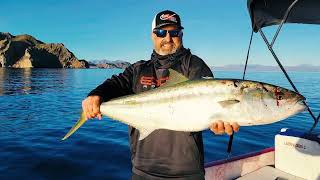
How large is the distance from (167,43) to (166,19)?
370 millimetres

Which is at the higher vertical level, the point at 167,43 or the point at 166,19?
the point at 166,19

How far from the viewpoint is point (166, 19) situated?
17.2 ft

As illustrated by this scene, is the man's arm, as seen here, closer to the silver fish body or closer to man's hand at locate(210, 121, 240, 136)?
the silver fish body

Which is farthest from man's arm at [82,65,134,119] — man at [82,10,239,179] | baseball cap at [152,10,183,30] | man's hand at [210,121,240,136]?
man's hand at [210,121,240,136]

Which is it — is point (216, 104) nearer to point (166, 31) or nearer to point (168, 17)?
point (166, 31)

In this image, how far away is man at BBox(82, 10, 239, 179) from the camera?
4.76m

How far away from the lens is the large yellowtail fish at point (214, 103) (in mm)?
3965

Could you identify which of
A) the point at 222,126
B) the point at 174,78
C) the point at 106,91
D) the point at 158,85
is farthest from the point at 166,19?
the point at 222,126

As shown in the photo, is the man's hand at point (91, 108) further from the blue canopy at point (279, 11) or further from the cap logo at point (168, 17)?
the blue canopy at point (279, 11)

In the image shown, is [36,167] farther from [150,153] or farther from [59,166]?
[150,153]

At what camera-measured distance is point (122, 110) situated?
184 inches

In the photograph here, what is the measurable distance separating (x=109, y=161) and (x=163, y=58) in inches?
348

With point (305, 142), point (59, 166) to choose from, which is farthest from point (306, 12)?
point (59, 166)

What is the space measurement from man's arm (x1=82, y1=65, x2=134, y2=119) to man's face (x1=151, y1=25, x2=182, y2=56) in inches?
22.6
